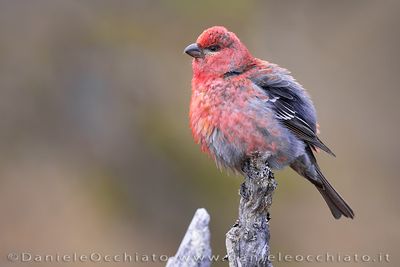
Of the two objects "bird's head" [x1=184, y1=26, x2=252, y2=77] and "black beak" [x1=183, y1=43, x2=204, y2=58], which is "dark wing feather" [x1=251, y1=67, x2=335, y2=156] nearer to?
"bird's head" [x1=184, y1=26, x2=252, y2=77]

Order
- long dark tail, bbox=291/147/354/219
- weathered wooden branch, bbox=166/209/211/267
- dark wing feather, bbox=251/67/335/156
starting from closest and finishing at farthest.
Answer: weathered wooden branch, bbox=166/209/211/267, dark wing feather, bbox=251/67/335/156, long dark tail, bbox=291/147/354/219

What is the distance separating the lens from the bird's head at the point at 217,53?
20.5 ft

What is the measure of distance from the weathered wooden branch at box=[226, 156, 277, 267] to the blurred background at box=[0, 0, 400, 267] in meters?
3.19

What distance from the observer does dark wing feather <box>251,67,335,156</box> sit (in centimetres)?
619

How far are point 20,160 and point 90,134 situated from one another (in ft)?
2.95

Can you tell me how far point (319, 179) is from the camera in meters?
6.63

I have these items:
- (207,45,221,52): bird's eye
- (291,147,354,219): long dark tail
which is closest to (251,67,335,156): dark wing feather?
(291,147,354,219): long dark tail

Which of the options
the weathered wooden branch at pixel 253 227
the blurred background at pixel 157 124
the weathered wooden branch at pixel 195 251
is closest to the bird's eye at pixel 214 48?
the weathered wooden branch at pixel 253 227

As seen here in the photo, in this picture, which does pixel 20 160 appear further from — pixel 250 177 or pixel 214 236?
pixel 250 177

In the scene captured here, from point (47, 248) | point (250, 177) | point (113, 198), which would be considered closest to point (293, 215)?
point (113, 198)

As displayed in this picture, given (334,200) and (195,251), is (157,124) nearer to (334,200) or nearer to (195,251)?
(334,200)

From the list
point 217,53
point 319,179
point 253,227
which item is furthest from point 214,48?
point 253,227

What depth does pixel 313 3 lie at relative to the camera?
33.1ft

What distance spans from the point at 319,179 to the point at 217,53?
1448mm
